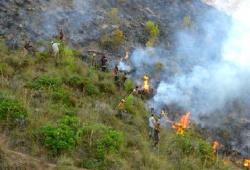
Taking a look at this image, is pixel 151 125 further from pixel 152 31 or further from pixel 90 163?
pixel 152 31

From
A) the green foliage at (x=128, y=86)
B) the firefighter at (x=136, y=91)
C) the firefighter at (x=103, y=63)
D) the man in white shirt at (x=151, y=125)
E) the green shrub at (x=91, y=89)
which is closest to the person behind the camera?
the man in white shirt at (x=151, y=125)

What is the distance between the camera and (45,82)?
1792 centimetres

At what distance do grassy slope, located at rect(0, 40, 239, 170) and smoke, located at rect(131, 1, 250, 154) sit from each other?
7.01 feet

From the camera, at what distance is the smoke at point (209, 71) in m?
20.9

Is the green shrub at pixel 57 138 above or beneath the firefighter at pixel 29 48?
beneath

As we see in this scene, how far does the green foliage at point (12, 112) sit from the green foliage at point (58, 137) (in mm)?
769

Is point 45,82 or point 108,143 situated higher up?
point 45,82

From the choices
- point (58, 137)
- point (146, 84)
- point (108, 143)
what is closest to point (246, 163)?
point (146, 84)

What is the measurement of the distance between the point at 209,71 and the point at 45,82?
8.81 meters

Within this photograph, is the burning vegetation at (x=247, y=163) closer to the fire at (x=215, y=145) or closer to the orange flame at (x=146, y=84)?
the fire at (x=215, y=145)

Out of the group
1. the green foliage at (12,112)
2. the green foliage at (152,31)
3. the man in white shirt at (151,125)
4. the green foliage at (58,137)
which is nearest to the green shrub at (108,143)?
the green foliage at (58,137)

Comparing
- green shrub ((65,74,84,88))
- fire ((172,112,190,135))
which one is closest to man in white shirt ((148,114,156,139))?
fire ((172,112,190,135))

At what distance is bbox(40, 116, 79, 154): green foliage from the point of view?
13.6m

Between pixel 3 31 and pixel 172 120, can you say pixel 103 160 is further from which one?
pixel 3 31
